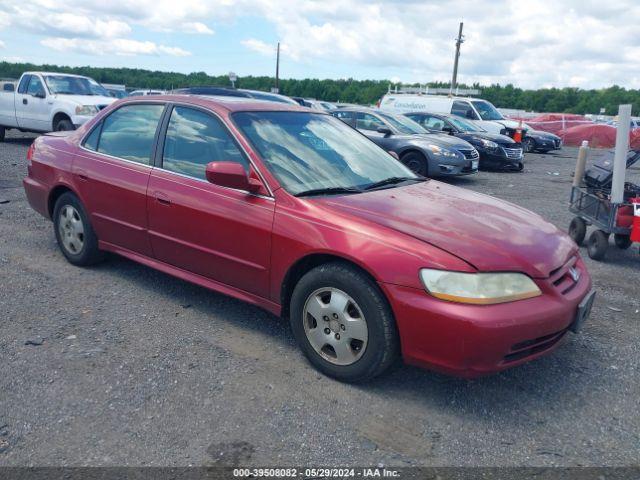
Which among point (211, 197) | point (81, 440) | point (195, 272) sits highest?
point (211, 197)

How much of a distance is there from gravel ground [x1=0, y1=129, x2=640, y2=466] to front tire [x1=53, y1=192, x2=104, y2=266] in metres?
0.41

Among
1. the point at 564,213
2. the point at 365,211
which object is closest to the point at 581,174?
the point at 564,213

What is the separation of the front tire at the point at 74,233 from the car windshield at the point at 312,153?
1.81 meters

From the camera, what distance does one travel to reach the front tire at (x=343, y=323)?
304 centimetres

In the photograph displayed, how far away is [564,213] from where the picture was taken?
902 cm

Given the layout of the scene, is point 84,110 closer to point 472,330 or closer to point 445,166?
point 445,166

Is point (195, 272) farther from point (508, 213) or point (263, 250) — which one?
point (508, 213)

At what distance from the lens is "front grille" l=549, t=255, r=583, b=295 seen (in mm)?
3172

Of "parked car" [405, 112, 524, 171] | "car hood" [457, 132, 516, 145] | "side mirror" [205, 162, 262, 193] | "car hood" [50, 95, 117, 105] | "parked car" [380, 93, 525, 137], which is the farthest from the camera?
"parked car" [380, 93, 525, 137]

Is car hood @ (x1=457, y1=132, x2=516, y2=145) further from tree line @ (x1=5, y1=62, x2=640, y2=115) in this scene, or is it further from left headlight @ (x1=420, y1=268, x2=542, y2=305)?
tree line @ (x1=5, y1=62, x2=640, y2=115)

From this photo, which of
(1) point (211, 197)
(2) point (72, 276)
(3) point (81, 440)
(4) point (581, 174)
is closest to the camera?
(3) point (81, 440)

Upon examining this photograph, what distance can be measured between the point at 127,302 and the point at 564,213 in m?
7.20

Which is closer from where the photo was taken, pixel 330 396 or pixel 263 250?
pixel 330 396

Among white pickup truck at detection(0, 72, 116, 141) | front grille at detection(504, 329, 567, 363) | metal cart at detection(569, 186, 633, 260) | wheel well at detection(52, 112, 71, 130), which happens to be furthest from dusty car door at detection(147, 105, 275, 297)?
wheel well at detection(52, 112, 71, 130)
